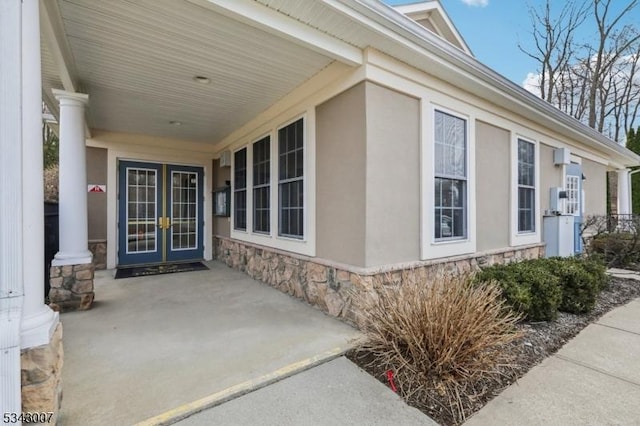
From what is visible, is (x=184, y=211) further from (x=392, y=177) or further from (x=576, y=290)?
(x=576, y=290)

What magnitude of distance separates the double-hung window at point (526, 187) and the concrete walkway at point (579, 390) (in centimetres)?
314

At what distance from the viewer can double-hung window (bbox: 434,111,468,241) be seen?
444 cm

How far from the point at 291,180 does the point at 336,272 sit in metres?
1.76

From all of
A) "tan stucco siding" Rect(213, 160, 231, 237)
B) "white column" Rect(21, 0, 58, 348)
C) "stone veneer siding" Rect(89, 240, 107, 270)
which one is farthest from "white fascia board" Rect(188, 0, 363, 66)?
"stone veneer siding" Rect(89, 240, 107, 270)

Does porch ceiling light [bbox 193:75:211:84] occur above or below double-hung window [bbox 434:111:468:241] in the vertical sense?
above

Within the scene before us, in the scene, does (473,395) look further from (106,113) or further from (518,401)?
(106,113)

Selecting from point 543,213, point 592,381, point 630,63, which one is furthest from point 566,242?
point 630,63

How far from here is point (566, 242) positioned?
21.6 feet

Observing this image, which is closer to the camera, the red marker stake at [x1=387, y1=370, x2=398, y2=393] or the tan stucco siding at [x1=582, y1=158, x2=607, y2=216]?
the red marker stake at [x1=387, y1=370, x2=398, y2=393]

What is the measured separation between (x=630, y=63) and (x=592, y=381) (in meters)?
20.0

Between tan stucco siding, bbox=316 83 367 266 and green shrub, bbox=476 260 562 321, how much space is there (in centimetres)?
165

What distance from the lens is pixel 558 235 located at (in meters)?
6.41

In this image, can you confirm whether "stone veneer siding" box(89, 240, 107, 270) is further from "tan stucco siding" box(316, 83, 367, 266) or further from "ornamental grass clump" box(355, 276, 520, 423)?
"ornamental grass clump" box(355, 276, 520, 423)

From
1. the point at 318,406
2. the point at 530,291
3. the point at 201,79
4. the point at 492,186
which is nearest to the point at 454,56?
the point at 492,186
